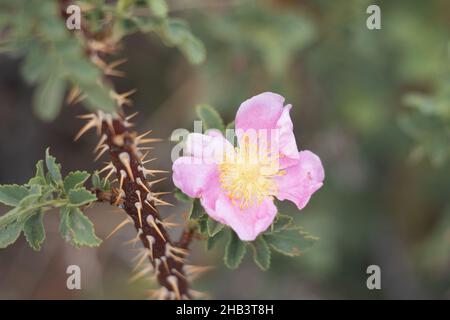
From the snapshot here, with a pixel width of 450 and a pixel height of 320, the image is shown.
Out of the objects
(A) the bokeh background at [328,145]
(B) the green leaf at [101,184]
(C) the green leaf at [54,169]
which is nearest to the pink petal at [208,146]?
(B) the green leaf at [101,184]

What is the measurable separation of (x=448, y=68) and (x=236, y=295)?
1.53 metres

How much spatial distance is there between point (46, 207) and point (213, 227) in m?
0.39

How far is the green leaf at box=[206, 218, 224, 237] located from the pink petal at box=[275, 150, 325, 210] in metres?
0.18

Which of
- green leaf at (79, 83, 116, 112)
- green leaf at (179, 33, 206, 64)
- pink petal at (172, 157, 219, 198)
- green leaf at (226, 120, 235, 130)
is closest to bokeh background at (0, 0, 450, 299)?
green leaf at (179, 33, 206, 64)

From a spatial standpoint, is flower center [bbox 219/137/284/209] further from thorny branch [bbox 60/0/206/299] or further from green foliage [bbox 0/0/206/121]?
green foliage [bbox 0/0/206/121]

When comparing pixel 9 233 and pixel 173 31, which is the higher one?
pixel 173 31

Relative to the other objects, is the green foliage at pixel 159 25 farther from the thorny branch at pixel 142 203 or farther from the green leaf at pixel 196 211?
the green leaf at pixel 196 211

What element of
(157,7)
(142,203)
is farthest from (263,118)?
(157,7)

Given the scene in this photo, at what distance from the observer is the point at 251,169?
5.95 ft

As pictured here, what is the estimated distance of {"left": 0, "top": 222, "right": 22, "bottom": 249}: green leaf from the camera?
1.63m

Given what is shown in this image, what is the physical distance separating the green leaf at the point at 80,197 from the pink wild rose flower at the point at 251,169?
20cm

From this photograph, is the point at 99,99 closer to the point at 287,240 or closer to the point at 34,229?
the point at 34,229

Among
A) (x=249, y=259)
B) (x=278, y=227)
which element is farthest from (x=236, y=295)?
(x=278, y=227)

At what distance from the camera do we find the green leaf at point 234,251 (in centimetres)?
172
